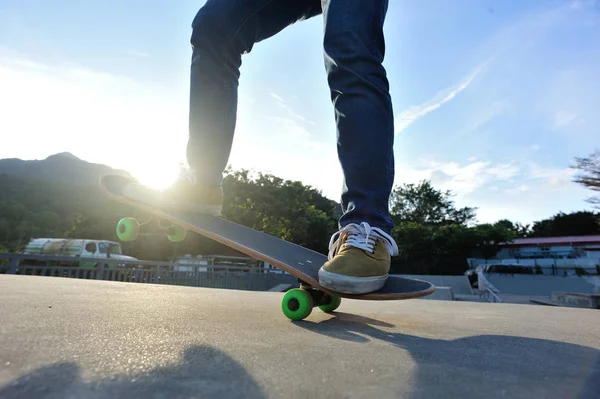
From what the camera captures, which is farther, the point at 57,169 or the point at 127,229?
the point at 57,169

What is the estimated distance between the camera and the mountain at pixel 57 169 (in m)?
102

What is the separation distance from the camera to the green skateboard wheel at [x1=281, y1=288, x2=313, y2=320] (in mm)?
1230

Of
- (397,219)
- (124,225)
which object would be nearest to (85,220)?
(397,219)

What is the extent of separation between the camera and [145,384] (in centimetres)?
50

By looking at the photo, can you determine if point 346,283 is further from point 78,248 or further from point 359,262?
point 78,248

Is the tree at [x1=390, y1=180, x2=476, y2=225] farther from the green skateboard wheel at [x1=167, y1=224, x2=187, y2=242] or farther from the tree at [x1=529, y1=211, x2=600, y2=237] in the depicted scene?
the green skateboard wheel at [x1=167, y1=224, x2=187, y2=242]

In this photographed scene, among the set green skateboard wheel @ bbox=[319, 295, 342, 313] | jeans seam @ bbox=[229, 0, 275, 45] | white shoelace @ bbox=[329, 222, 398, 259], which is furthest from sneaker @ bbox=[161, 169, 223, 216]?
white shoelace @ bbox=[329, 222, 398, 259]

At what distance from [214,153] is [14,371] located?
128 centimetres

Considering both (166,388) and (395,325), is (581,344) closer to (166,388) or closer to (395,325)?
(395,325)

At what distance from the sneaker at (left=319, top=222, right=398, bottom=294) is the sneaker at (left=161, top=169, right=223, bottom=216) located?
0.88 meters

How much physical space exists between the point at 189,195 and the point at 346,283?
1.04 meters

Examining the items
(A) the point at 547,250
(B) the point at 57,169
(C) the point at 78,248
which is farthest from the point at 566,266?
(B) the point at 57,169

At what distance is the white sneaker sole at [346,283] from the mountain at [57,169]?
109420 millimetres

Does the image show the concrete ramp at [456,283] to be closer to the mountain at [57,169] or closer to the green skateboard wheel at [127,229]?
the green skateboard wheel at [127,229]
